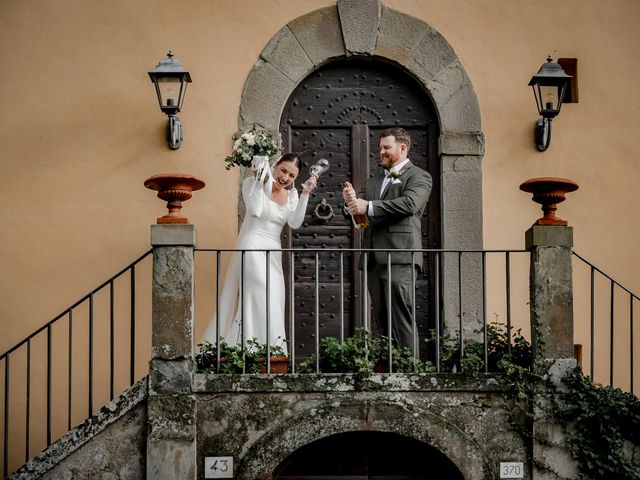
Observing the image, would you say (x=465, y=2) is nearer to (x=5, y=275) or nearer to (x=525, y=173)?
(x=525, y=173)

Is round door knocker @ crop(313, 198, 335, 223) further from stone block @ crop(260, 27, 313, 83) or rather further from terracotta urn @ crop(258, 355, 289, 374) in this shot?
terracotta urn @ crop(258, 355, 289, 374)

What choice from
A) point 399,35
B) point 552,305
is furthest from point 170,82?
point 552,305

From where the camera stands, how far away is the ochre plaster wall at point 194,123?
348 inches

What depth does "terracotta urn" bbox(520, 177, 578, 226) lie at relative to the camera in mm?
7180

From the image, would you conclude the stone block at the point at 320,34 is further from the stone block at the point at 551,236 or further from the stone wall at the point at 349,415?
the stone wall at the point at 349,415

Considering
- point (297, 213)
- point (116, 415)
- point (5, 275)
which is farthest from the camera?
point (5, 275)

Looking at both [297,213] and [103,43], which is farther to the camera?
[103,43]

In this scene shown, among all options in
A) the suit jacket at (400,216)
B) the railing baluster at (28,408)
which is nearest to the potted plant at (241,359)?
the suit jacket at (400,216)

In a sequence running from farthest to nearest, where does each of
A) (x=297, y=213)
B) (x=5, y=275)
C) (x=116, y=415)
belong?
(x=5, y=275) → (x=297, y=213) → (x=116, y=415)

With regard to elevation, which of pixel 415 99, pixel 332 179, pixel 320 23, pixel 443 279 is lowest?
pixel 443 279

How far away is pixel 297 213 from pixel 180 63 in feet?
5.68

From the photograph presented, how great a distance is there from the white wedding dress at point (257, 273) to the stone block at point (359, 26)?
61.3 inches

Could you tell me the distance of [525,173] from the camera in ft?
29.2

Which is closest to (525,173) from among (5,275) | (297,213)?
(297,213)
